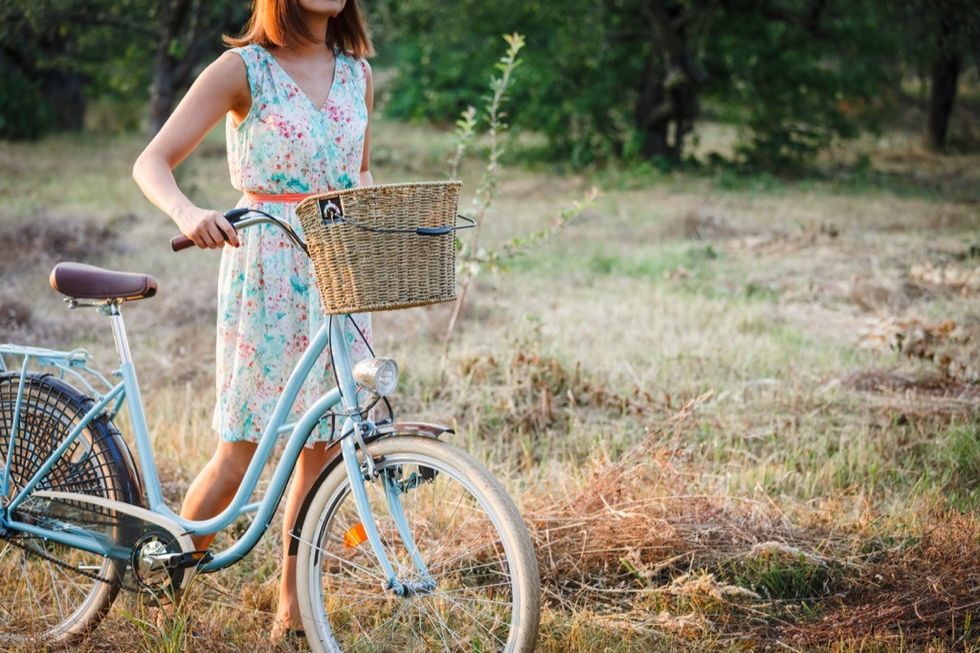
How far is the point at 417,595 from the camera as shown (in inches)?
106

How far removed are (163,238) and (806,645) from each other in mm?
8410

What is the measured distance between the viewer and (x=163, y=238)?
34.0ft

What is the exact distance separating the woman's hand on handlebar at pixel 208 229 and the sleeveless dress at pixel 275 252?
0.39 metres

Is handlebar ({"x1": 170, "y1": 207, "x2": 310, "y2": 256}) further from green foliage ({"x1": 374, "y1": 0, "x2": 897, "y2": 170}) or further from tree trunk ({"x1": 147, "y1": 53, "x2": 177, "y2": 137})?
green foliage ({"x1": 374, "y1": 0, "x2": 897, "y2": 170})

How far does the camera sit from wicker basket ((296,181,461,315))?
2.38 m

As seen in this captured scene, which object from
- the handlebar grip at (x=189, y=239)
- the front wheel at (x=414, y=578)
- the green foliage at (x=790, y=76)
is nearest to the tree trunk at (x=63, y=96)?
the green foliage at (x=790, y=76)

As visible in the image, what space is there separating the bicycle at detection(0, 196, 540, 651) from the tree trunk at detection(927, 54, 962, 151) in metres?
19.5

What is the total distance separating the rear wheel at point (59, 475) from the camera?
10.2 feet

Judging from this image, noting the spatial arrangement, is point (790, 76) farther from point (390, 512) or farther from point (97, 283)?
point (390, 512)

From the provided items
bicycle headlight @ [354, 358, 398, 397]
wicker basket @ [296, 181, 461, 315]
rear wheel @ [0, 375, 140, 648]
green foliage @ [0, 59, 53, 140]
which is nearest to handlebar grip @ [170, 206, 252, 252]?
wicker basket @ [296, 181, 461, 315]

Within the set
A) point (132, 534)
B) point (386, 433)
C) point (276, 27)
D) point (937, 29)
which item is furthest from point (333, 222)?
point (937, 29)

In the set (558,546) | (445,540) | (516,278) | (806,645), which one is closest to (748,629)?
(806,645)

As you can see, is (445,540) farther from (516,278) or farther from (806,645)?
(516,278)

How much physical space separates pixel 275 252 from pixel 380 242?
68 cm
